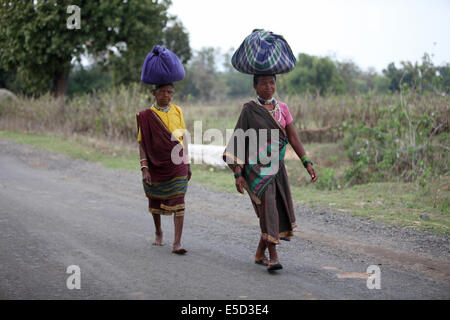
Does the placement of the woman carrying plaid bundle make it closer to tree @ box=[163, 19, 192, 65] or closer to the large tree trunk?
the large tree trunk

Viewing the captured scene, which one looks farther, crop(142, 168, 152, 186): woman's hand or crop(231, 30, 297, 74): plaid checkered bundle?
crop(142, 168, 152, 186): woman's hand

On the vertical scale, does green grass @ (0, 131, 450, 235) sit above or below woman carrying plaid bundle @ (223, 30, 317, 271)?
below

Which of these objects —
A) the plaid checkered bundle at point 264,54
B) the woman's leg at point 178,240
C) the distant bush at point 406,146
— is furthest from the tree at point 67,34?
the plaid checkered bundle at point 264,54

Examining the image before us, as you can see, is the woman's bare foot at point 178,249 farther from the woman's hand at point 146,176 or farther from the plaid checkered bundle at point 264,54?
the plaid checkered bundle at point 264,54

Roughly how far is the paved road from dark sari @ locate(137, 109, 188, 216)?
589 mm

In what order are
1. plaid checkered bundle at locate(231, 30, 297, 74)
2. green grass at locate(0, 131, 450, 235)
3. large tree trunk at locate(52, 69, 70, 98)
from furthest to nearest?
large tree trunk at locate(52, 69, 70, 98)
green grass at locate(0, 131, 450, 235)
plaid checkered bundle at locate(231, 30, 297, 74)

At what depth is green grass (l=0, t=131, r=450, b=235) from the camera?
6695 millimetres

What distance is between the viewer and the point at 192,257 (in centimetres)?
495

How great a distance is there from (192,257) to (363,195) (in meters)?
4.46

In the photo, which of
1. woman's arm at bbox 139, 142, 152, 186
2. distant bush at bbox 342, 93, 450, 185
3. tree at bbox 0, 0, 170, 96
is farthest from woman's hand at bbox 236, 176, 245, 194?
tree at bbox 0, 0, 170, 96

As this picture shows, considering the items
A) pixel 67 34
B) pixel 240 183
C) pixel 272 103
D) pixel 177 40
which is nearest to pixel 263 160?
pixel 240 183

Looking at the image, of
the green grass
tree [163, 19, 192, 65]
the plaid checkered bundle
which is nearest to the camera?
the plaid checkered bundle

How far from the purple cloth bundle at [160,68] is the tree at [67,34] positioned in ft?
62.2

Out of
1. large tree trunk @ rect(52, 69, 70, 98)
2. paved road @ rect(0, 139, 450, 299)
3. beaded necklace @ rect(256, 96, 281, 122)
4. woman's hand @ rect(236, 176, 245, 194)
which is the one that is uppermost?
large tree trunk @ rect(52, 69, 70, 98)
